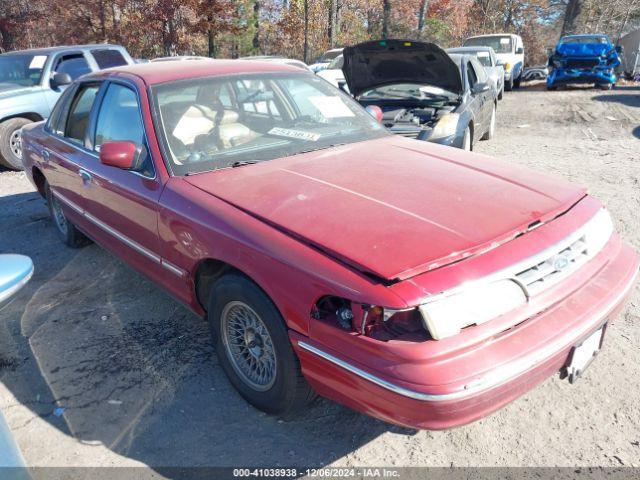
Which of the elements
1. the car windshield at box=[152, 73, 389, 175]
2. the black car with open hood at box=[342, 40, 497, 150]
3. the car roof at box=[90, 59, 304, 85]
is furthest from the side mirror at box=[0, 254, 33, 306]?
the black car with open hood at box=[342, 40, 497, 150]

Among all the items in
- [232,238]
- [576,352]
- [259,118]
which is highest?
[259,118]

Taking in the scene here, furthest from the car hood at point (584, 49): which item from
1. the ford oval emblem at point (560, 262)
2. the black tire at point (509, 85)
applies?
the ford oval emblem at point (560, 262)

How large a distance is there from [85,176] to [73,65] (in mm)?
5671

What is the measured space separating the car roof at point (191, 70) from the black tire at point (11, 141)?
4709 millimetres

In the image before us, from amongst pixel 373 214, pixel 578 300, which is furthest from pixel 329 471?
pixel 578 300

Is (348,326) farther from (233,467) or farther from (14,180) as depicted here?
(14,180)

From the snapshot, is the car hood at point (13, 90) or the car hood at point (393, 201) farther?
the car hood at point (13, 90)

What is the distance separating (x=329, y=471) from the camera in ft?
7.77

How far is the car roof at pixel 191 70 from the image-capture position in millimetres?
3426

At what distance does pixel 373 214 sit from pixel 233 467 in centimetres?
131

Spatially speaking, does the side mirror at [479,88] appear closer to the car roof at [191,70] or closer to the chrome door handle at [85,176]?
the car roof at [191,70]

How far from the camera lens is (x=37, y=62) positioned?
8.30m

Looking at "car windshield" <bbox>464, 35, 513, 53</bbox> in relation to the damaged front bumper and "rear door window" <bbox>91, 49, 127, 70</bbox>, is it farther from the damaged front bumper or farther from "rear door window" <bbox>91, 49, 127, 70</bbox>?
"rear door window" <bbox>91, 49, 127, 70</bbox>

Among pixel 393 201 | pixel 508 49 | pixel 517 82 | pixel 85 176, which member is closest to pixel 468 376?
pixel 393 201
